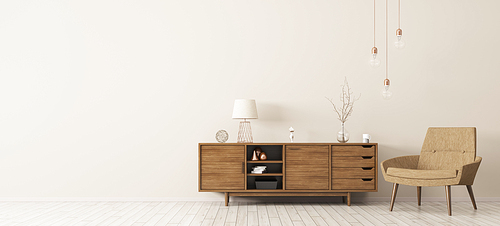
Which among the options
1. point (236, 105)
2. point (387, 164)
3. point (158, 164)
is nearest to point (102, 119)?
point (158, 164)

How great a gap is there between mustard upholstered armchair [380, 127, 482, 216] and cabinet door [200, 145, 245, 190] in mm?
1471

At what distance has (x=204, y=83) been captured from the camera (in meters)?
4.43

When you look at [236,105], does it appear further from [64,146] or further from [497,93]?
[497,93]

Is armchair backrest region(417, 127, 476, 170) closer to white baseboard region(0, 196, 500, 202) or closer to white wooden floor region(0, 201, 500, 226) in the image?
white wooden floor region(0, 201, 500, 226)

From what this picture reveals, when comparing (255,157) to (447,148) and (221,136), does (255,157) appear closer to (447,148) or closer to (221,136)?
(221,136)

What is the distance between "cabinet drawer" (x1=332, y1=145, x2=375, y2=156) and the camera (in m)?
4.00

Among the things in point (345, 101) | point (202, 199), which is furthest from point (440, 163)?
point (202, 199)

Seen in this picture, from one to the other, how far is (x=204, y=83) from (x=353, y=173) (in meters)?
1.93

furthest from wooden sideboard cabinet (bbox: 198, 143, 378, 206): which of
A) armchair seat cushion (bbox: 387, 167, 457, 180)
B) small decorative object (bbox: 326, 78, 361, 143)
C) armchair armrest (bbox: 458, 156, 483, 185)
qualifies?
armchair armrest (bbox: 458, 156, 483, 185)

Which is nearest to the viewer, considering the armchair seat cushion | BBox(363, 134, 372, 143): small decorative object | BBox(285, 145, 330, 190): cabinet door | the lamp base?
the armchair seat cushion

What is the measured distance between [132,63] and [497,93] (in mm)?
4225

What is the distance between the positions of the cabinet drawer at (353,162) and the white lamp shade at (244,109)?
97cm

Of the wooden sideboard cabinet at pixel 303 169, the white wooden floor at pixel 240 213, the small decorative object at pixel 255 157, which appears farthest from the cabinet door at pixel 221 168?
the white wooden floor at pixel 240 213

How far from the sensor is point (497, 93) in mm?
4391
